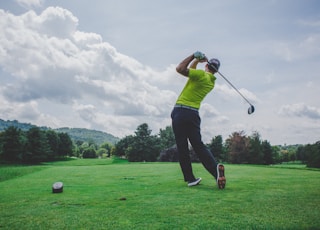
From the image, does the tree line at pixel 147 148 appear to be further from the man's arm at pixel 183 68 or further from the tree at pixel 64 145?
the man's arm at pixel 183 68

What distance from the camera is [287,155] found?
97.0 metres

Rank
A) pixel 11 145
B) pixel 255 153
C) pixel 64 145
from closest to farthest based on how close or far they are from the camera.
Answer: pixel 11 145, pixel 255 153, pixel 64 145

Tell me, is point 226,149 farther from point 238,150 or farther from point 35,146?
point 35,146

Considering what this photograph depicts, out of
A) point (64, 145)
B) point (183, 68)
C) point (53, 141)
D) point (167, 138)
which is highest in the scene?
point (167, 138)

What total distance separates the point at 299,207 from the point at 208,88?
122 inches

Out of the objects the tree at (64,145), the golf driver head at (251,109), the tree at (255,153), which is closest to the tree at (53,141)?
the tree at (64,145)

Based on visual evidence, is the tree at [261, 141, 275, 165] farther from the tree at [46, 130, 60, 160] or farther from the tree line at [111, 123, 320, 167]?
the tree at [46, 130, 60, 160]

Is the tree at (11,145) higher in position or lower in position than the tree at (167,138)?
lower

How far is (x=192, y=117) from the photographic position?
5.38 meters

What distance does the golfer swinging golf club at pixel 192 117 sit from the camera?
17.1 ft

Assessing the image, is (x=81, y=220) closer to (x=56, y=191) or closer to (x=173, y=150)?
(x=56, y=191)

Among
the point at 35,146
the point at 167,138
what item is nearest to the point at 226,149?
the point at 167,138

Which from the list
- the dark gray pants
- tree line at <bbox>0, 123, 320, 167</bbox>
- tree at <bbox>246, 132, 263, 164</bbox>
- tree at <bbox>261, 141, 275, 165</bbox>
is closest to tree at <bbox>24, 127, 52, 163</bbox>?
tree line at <bbox>0, 123, 320, 167</bbox>

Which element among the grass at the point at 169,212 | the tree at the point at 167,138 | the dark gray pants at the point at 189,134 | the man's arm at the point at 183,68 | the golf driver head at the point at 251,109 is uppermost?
the tree at the point at 167,138
